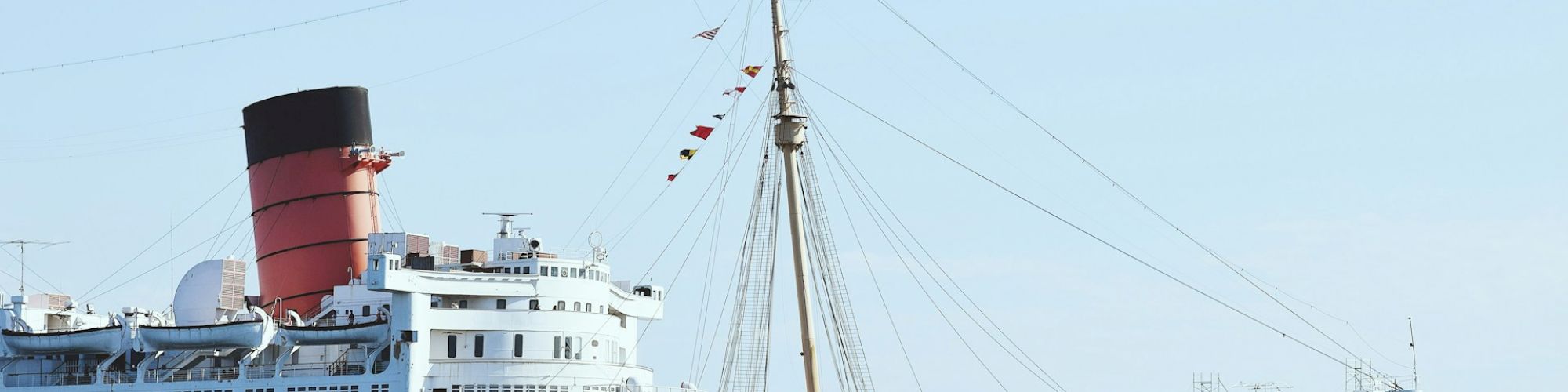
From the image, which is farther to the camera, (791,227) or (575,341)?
(575,341)

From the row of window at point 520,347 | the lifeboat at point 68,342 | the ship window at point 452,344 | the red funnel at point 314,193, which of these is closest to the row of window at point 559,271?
the row of window at point 520,347

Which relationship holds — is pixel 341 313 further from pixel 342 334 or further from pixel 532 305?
pixel 532 305

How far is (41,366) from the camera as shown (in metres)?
83.0

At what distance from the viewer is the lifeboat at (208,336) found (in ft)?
246

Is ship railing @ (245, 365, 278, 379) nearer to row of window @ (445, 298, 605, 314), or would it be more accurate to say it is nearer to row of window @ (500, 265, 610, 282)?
row of window @ (445, 298, 605, 314)

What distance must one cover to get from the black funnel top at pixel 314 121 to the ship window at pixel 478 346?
37.1 ft

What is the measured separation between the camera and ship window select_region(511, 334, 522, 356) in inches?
2911

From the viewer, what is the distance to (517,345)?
74000 millimetres

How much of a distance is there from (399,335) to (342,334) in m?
2.85

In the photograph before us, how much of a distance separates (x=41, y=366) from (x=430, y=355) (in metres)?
20.1

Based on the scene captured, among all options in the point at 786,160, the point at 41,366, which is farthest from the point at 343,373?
the point at 786,160

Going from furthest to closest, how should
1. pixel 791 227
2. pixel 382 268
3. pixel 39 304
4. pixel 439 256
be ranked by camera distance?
pixel 39 304 < pixel 439 256 < pixel 382 268 < pixel 791 227

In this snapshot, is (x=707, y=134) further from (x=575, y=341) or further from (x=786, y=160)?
(x=575, y=341)

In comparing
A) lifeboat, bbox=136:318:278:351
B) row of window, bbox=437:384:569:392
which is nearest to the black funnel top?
lifeboat, bbox=136:318:278:351
